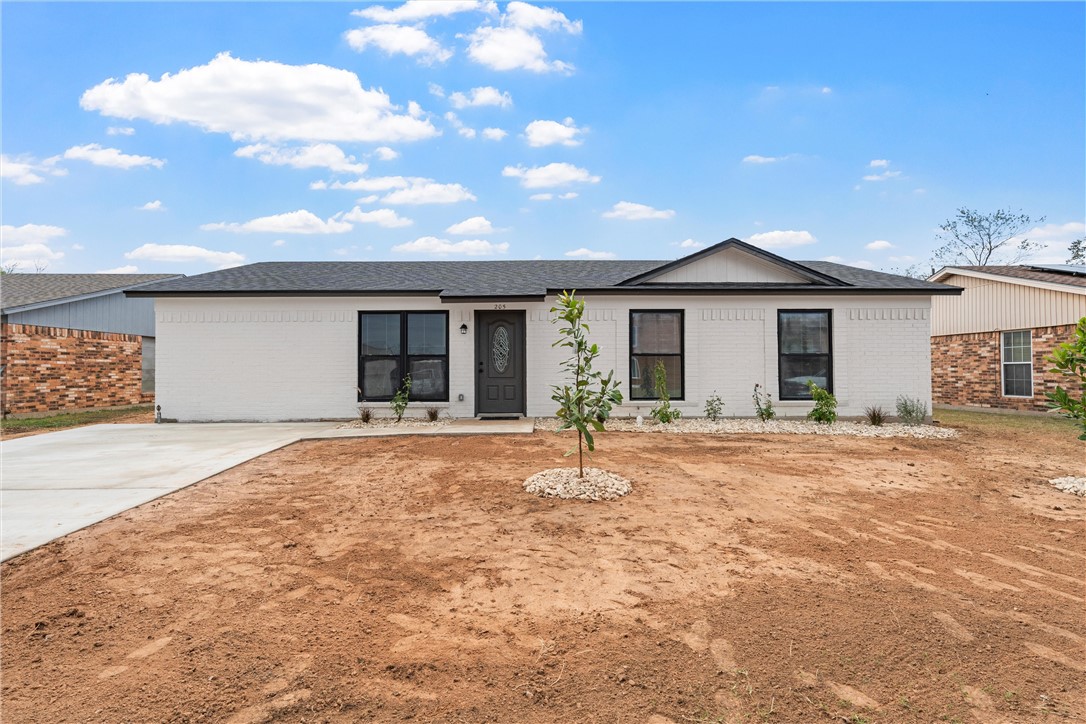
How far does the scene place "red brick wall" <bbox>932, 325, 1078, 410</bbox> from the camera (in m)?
13.1

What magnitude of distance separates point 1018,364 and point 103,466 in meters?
20.2

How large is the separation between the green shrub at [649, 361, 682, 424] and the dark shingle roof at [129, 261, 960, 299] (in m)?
1.79

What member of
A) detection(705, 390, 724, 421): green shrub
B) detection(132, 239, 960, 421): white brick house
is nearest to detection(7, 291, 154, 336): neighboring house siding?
detection(132, 239, 960, 421): white brick house

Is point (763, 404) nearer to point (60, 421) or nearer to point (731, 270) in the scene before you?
point (731, 270)

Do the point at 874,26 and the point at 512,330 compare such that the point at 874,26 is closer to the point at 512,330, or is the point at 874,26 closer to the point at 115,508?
the point at 512,330

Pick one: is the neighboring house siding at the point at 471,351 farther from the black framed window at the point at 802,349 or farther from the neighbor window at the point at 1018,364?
the neighbor window at the point at 1018,364

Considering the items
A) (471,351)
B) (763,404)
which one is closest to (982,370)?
(763,404)

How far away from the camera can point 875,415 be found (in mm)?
10539

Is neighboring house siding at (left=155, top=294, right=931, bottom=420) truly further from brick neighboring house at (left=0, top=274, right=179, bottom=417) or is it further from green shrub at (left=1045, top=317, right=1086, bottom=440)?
green shrub at (left=1045, top=317, right=1086, bottom=440)

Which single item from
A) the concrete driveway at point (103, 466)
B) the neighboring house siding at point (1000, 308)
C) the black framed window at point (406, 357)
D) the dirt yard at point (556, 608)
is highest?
the neighboring house siding at point (1000, 308)

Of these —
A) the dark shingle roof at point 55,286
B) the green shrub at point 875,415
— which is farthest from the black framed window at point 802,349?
the dark shingle roof at point 55,286

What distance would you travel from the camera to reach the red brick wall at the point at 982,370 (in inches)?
514

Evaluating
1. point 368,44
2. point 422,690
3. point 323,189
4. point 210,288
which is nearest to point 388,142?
point 323,189

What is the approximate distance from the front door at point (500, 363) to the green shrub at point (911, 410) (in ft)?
26.6
